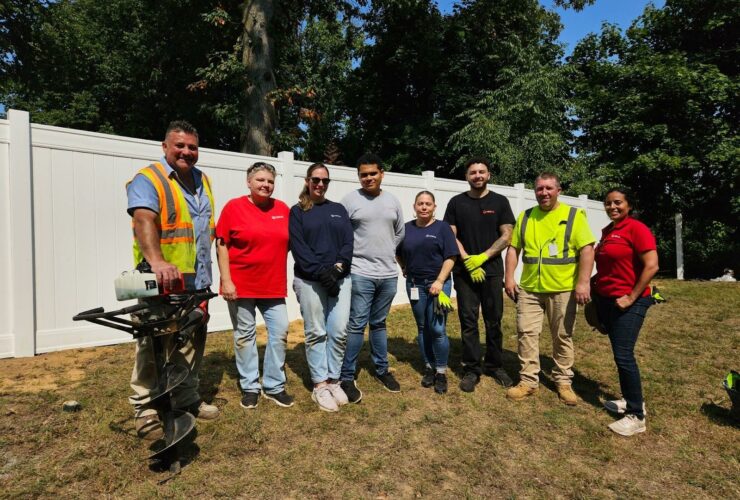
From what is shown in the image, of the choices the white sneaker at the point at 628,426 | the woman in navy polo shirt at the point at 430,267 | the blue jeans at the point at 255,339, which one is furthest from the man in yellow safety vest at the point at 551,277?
the blue jeans at the point at 255,339

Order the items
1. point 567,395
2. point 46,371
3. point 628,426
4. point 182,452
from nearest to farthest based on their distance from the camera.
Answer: point 182,452, point 628,426, point 567,395, point 46,371

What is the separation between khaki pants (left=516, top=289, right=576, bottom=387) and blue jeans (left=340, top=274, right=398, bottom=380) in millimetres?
1221

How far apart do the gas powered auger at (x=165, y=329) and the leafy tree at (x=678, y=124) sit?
50.8ft

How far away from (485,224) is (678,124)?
50.3 ft

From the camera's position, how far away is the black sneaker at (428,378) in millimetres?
4102

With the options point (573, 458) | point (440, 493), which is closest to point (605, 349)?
point (573, 458)

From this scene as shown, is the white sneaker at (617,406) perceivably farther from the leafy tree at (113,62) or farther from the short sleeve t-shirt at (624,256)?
the leafy tree at (113,62)

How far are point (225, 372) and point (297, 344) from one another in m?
1.27

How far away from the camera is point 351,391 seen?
375 cm

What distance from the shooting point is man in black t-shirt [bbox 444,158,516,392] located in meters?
4.14

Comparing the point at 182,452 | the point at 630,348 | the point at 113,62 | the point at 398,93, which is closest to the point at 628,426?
the point at 630,348

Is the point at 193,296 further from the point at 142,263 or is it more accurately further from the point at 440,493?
the point at 440,493

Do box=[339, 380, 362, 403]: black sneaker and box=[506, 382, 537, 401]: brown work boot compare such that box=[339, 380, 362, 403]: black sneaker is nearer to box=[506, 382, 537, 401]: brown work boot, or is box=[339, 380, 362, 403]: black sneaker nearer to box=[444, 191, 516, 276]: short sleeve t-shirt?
box=[506, 382, 537, 401]: brown work boot

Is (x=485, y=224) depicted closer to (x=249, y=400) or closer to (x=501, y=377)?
(x=501, y=377)
